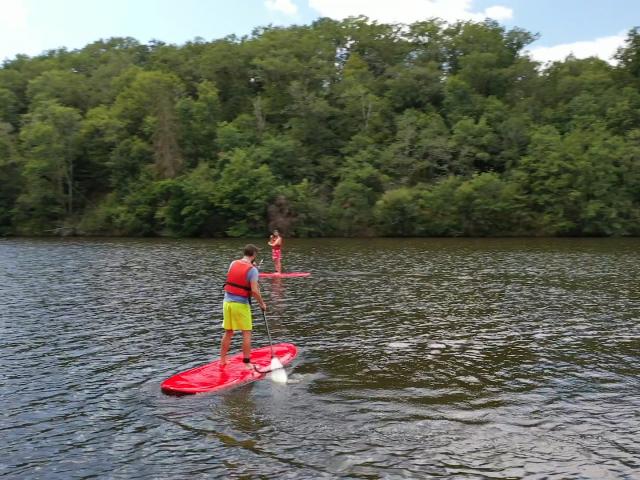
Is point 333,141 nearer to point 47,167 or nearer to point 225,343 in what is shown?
point 47,167

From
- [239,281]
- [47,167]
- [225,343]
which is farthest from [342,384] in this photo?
[47,167]

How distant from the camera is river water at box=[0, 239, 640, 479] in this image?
27.0 feet

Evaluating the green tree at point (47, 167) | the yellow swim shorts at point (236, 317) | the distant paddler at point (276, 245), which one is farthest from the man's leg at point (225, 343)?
the green tree at point (47, 167)

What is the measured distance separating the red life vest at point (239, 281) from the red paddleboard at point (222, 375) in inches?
60.5

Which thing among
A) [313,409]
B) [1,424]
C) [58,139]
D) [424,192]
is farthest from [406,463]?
[58,139]

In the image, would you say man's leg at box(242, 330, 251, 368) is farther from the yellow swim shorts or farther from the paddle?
the paddle

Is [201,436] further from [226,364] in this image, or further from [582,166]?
[582,166]

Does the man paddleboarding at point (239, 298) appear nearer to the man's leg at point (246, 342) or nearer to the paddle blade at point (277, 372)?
the man's leg at point (246, 342)

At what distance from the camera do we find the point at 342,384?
37.8 ft

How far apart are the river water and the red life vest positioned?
1845mm

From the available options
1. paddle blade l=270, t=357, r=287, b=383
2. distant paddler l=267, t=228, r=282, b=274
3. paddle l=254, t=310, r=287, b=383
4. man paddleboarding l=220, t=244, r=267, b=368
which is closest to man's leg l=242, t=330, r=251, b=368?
man paddleboarding l=220, t=244, r=267, b=368

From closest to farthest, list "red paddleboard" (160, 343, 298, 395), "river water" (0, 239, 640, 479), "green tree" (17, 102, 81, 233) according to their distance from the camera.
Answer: "river water" (0, 239, 640, 479) < "red paddleboard" (160, 343, 298, 395) < "green tree" (17, 102, 81, 233)

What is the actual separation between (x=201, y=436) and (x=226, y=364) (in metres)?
3.35

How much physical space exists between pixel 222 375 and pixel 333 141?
65.0m
